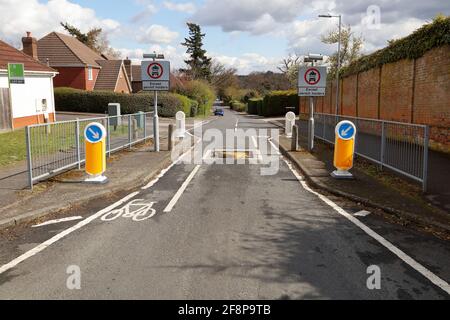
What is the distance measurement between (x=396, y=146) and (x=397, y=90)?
30.8 feet

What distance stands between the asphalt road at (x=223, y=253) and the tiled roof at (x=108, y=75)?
46.1 meters

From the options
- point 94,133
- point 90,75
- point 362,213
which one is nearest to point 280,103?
point 90,75

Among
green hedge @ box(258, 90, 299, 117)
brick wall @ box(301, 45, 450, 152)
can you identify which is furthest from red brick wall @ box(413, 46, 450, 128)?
green hedge @ box(258, 90, 299, 117)

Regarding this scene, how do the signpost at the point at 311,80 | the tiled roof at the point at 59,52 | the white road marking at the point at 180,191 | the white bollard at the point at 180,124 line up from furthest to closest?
the tiled roof at the point at 59,52 < the white bollard at the point at 180,124 < the signpost at the point at 311,80 < the white road marking at the point at 180,191

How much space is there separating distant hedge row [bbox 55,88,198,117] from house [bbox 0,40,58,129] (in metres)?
16.1

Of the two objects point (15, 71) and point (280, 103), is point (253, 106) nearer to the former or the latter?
point (280, 103)

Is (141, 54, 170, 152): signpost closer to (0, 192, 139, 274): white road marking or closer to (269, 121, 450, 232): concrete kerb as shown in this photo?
(269, 121, 450, 232): concrete kerb

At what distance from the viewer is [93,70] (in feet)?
167

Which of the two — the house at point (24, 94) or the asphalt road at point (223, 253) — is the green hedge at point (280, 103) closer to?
the house at point (24, 94)

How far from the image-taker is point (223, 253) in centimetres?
512

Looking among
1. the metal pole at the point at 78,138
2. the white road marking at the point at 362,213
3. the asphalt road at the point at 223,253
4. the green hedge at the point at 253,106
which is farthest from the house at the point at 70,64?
the white road marking at the point at 362,213

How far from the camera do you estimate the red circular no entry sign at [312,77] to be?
1511 cm
